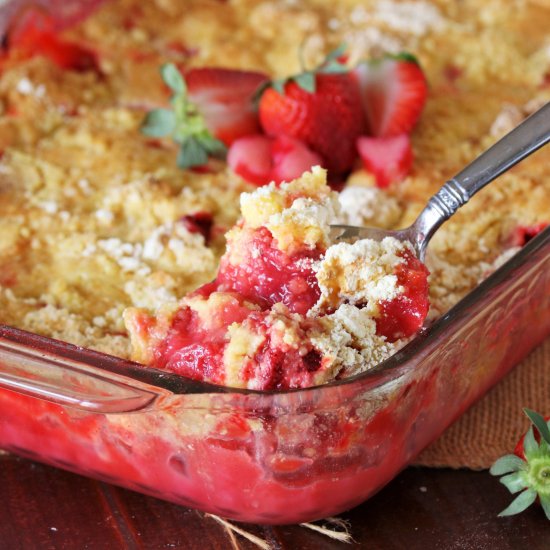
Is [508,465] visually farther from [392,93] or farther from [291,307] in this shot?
[392,93]

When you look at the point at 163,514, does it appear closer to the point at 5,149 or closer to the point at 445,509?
the point at 445,509

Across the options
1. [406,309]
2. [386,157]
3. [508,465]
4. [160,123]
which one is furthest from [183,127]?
[508,465]

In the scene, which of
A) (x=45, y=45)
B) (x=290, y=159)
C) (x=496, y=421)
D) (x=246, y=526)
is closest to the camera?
(x=246, y=526)

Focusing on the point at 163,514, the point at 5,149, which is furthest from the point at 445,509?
the point at 5,149

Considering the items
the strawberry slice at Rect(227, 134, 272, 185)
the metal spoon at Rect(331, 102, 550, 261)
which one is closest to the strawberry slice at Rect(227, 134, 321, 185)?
the strawberry slice at Rect(227, 134, 272, 185)

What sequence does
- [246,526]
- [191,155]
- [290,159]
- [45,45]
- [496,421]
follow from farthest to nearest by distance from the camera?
[45,45] → [191,155] → [290,159] → [496,421] → [246,526]
